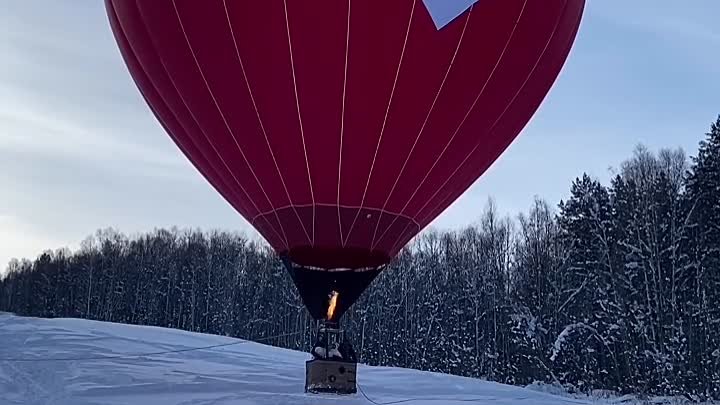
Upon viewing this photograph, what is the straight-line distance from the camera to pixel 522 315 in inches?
1088

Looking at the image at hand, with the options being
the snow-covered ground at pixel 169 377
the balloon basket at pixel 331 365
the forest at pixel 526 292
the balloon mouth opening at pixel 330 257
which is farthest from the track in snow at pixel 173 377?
the forest at pixel 526 292

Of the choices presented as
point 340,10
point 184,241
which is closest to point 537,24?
point 340,10

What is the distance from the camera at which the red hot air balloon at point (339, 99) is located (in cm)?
497

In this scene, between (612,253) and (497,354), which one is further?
(497,354)

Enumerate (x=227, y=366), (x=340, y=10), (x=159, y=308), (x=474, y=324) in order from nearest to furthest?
1. (x=340, y=10)
2. (x=227, y=366)
3. (x=474, y=324)
4. (x=159, y=308)

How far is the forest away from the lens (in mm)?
22438

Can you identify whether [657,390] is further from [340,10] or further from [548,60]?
[340,10]

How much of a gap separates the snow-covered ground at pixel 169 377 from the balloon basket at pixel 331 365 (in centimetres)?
222

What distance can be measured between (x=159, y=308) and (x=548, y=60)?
37.7 metres

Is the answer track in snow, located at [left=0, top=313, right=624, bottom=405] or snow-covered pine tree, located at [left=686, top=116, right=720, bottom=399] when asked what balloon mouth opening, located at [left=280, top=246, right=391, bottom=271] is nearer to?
track in snow, located at [left=0, top=313, right=624, bottom=405]

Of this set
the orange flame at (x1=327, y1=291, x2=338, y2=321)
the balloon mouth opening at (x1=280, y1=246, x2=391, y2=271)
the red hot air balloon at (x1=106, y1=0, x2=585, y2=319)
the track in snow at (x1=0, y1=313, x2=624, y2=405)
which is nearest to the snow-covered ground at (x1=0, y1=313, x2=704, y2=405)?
the track in snow at (x1=0, y1=313, x2=624, y2=405)

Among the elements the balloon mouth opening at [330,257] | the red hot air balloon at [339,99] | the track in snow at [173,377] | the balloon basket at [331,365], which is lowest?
the track in snow at [173,377]

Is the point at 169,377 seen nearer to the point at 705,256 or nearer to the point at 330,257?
the point at 330,257

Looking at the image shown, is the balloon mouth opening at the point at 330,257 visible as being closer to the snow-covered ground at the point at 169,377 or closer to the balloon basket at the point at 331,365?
the balloon basket at the point at 331,365
